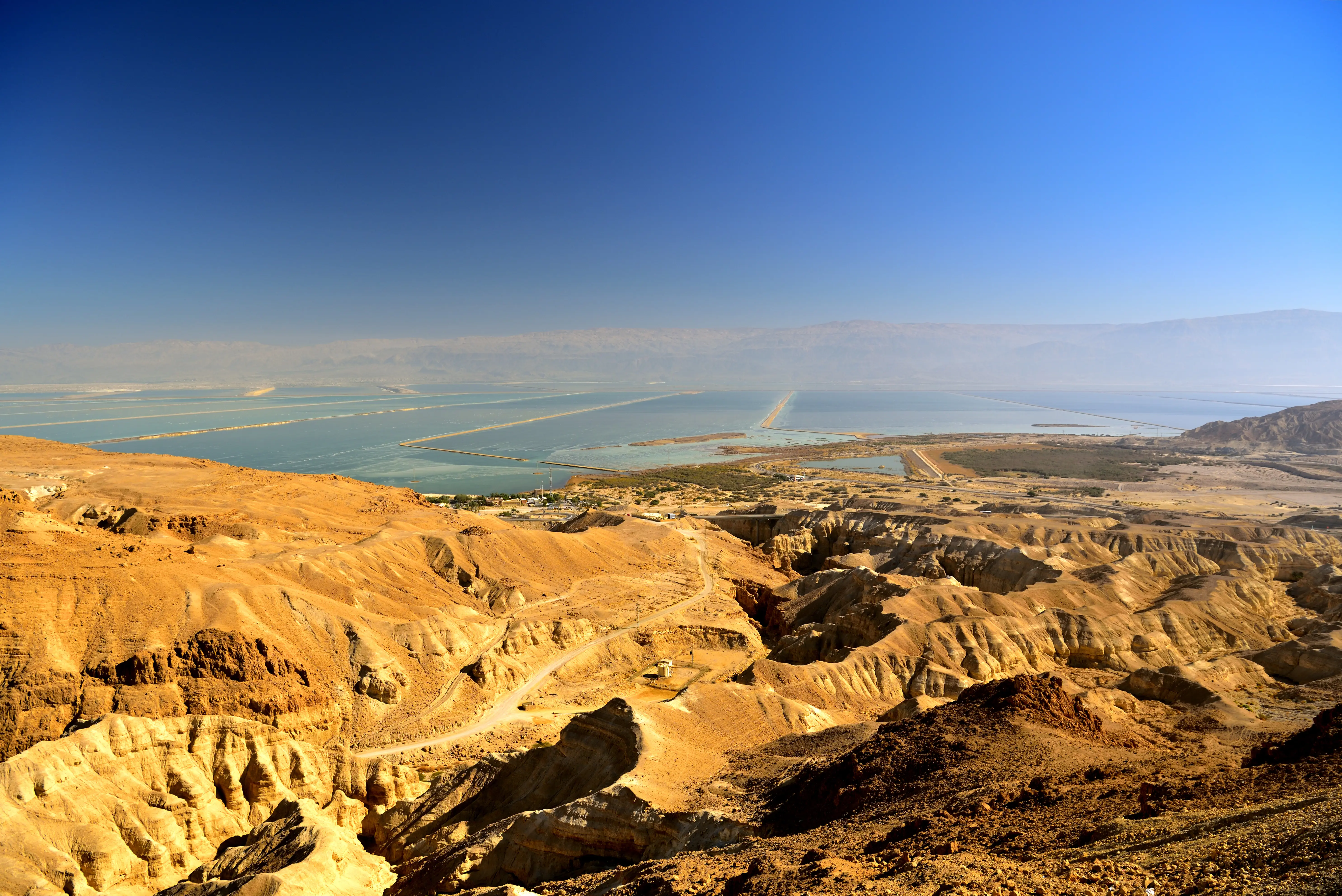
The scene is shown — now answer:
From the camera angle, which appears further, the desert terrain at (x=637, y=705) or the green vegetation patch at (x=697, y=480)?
the green vegetation patch at (x=697, y=480)

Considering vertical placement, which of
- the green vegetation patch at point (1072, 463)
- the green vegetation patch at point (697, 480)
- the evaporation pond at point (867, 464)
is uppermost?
the green vegetation patch at point (697, 480)

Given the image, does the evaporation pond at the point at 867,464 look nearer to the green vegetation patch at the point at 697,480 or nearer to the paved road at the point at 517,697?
the green vegetation patch at the point at 697,480

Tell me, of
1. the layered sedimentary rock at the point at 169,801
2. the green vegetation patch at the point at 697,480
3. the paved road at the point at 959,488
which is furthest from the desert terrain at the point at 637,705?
the green vegetation patch at the point at 697,480

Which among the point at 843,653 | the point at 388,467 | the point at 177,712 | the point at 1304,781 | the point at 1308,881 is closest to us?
the point at 1308,881

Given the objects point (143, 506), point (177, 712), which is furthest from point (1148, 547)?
point (143, 506)

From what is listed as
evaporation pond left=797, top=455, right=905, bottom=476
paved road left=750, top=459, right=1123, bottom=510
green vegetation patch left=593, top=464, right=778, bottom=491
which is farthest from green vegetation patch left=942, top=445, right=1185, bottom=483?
green vegetation patch left=593, top=464, right=778, bottom=491

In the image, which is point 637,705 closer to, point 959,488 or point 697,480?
point 697,480

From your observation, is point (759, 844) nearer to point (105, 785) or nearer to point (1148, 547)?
point (105, 785)
